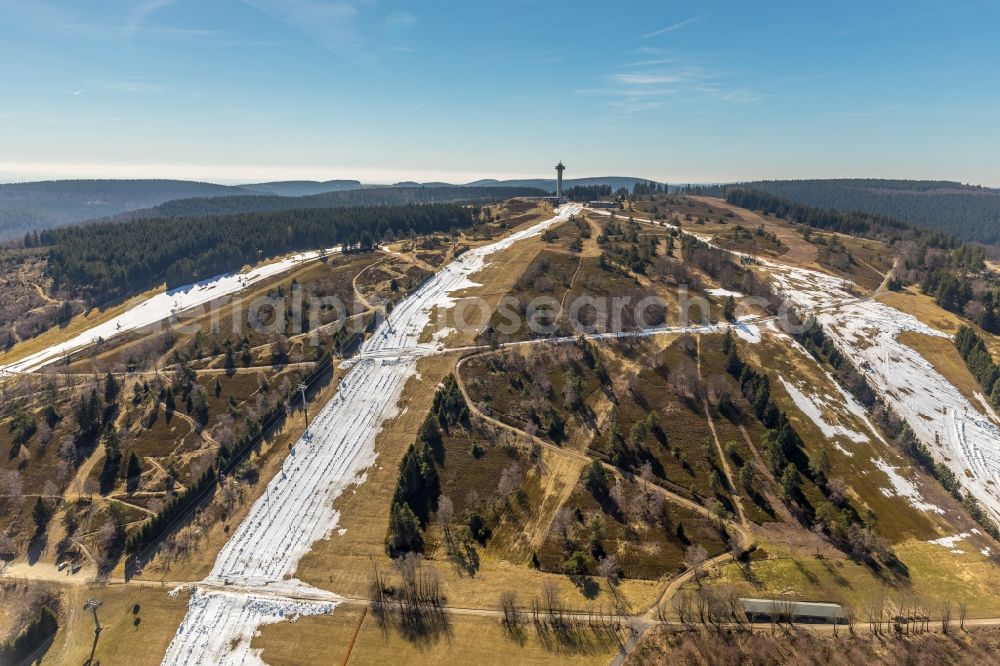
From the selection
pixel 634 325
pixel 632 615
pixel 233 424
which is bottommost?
pixel 632 615

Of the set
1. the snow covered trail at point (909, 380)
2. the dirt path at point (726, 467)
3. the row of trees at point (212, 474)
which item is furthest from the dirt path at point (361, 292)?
the snow covered trail at point (909, 380)

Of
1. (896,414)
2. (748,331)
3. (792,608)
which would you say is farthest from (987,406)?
(792,608)

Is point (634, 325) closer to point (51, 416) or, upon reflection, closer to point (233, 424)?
point (233, 424)

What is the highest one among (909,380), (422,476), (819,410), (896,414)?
(909,380)

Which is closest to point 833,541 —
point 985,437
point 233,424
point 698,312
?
point 985,437

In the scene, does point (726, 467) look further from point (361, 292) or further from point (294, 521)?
point (361, 292)

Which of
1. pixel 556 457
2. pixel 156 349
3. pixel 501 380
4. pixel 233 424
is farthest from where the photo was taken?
pixel 156 349
